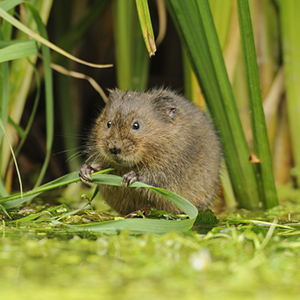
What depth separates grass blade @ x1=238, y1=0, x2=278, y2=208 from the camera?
2.70 meters

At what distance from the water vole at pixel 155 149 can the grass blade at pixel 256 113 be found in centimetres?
25

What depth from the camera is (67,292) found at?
52.3 inches

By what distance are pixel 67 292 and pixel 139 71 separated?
9.37 ft

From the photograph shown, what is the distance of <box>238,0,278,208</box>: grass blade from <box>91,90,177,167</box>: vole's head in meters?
0.44

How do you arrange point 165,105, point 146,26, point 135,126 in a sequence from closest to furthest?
point 146,26 → point 135,126 → point 165,105

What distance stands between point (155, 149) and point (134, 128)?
154mm

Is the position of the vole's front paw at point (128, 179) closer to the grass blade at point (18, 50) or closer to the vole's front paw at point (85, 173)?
the vole's front paw at point (85, 173)

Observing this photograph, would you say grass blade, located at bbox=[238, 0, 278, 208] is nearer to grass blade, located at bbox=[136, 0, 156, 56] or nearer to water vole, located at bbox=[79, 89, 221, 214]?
water vole, located at bbox=[79, 89, 221, 214]

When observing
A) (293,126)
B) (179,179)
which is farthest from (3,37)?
(293,126)

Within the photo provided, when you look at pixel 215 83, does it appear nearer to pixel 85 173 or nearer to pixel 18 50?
pixel 85 173

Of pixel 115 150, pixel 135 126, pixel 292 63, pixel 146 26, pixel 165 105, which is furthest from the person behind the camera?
pixel 292 63

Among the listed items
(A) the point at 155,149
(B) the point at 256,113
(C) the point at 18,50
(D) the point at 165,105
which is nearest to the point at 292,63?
(B) the point at 256,113

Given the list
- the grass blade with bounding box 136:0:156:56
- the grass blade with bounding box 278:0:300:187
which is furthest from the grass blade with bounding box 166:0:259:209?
the grass blade with bounding box 278:0:300:187

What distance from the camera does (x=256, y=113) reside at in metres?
2.86
